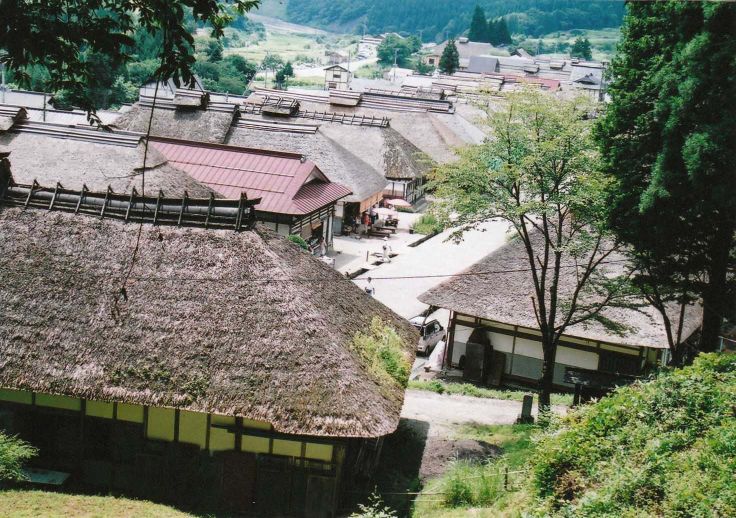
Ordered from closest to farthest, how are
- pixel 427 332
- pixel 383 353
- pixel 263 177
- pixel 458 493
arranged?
pixel 458 493 → pixel 383 353 → pixel 427 332 → pixel 263 177

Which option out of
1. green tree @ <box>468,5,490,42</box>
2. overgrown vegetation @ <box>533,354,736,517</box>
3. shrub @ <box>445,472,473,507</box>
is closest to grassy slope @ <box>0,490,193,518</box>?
shrub @ <box>445,472,473,507</box>

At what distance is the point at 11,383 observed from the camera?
44.9ft

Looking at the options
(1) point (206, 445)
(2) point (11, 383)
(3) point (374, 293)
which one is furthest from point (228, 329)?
(3) point (374, 293)

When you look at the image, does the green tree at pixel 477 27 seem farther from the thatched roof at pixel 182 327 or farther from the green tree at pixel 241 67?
the thatched roof at pixel 182 327

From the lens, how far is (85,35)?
7238 millimetres

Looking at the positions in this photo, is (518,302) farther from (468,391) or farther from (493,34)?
(493,34)

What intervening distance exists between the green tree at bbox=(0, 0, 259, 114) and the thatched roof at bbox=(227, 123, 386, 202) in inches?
1245

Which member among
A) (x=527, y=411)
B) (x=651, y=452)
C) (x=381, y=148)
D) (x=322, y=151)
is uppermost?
A: (x=381, y=148)

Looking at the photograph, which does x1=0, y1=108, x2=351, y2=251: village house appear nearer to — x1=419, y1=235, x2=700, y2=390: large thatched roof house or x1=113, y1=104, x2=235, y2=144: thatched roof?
x1=113, y1=104, x2=235, y2=144: thatched roof

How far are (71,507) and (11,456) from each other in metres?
1.74

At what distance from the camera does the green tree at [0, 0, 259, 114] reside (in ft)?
22.4

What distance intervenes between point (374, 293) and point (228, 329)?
17.4m

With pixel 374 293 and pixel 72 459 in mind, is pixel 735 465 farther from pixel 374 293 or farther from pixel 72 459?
pixel 374 293

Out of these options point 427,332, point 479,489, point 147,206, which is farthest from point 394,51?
point 479,489
